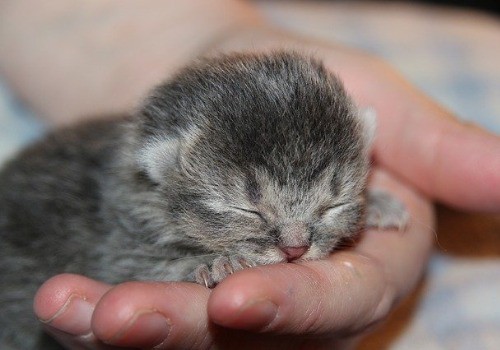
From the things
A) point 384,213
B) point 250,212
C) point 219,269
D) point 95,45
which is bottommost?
point 384,213

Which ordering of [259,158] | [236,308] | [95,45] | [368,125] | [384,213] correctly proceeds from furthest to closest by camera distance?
[95,45]
[384,213]
[368,125]
[259,158]
[236,308]

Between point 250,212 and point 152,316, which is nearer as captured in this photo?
point 152,316

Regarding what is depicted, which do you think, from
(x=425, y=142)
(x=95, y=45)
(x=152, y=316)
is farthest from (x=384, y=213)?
(x=95, y=45)

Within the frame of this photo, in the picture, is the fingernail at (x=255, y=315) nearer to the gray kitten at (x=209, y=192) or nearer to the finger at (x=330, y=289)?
the finger at (x=330, y=289)

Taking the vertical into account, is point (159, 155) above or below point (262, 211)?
above

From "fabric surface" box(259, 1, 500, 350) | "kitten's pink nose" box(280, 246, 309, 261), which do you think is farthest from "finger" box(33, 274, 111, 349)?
"fabric surface" box(259, 1, 500, 350)

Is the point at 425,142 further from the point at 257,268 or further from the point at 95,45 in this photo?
the point at 95,45

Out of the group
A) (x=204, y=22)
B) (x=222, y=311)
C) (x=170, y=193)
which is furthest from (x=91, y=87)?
(x=222, y=311)

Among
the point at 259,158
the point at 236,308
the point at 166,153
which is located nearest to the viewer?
the point at 236,308

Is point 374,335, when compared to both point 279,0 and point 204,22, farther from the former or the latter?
point 279,0
